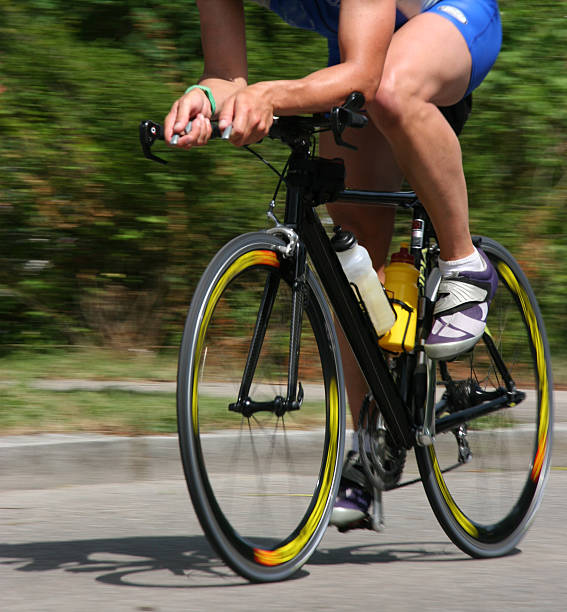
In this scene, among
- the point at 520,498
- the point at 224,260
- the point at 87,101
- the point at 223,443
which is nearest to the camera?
the point at 224,260

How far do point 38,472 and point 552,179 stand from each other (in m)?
4.24

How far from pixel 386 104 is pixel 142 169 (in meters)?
4.25

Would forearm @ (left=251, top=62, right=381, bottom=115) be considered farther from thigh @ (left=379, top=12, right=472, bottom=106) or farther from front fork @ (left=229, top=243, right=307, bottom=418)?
front fork @ (left=229, top=243, right=307, bottom=418)

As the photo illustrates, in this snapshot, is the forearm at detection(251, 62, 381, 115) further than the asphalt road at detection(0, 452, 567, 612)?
No

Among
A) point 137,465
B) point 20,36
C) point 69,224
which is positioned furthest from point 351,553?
point 20,36

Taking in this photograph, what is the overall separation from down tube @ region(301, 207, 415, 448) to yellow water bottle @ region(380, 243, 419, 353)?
0.23 feet

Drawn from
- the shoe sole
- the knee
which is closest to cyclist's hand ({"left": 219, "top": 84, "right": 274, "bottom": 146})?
the knee

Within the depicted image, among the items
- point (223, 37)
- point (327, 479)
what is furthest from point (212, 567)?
point (223, 37)

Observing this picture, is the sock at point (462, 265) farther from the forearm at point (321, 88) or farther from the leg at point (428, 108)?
the forearm at point (321, 88)

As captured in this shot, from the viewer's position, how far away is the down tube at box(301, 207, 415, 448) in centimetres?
327

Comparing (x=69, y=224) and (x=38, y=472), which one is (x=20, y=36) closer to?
(x=69, y=224)

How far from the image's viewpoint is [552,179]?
7777 mm

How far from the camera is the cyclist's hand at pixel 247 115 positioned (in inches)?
110

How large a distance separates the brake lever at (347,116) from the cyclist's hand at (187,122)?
32cm
